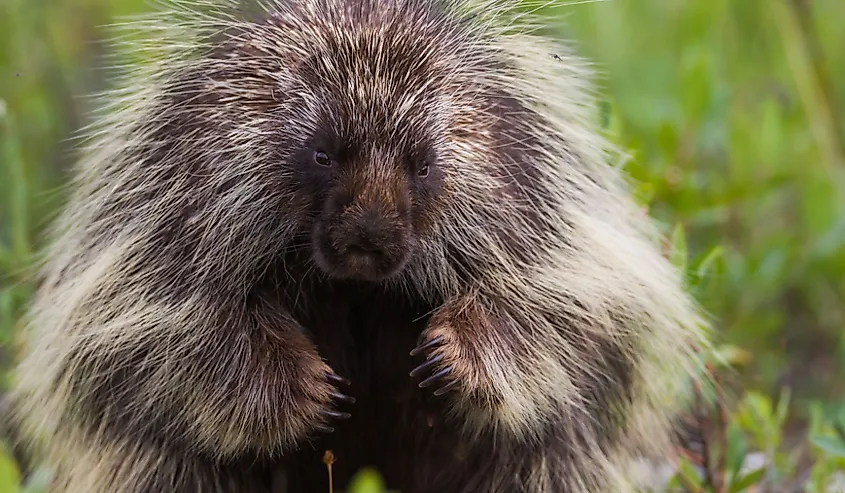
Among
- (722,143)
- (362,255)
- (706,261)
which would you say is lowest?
(722,143)

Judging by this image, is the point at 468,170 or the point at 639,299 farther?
the point at 639,299

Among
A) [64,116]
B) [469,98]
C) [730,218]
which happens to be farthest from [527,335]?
[64,116]

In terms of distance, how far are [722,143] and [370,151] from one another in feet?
8.55

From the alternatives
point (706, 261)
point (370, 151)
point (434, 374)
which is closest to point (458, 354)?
point (434, 374)

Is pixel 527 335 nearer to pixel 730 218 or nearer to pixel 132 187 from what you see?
pixel 132 187

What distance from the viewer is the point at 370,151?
93.8 inches

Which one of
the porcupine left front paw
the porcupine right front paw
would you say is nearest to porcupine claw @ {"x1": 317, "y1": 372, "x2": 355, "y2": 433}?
the porcupine right front paw

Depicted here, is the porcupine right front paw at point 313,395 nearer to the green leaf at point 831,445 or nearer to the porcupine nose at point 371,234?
the porcupine nose at point 371,234

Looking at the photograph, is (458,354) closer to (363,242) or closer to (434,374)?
(434,374)

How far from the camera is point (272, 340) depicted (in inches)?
105

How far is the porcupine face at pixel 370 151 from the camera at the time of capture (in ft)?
7.64

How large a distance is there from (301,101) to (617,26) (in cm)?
270

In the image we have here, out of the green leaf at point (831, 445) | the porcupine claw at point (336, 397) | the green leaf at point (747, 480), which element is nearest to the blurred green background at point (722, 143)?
the green leaf at point (747, 480)

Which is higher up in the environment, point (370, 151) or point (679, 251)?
point (370, 151)
